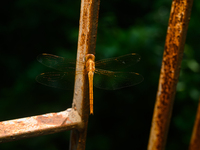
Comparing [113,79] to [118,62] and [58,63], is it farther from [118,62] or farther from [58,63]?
[58,63]

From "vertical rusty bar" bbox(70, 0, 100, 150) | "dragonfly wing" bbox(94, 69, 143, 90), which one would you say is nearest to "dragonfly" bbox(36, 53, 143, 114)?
"dragonfly wing" bbox(94, 69, 143, 90)

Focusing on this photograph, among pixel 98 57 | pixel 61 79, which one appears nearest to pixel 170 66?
Result: pixel 61 79

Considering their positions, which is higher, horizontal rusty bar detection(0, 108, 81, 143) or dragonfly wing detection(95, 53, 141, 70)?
dragonfly wing detection(95, 53, 141, 70)

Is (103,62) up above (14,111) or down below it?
above

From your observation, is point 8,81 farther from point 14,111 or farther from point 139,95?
point 139,95

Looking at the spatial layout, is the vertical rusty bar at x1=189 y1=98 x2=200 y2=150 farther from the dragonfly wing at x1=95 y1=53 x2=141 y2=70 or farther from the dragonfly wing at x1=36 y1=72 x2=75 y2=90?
the dragonfly wing at x1=36 y1=72 x2=75 y2=90

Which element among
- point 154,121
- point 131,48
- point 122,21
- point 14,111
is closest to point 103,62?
point 154,121
